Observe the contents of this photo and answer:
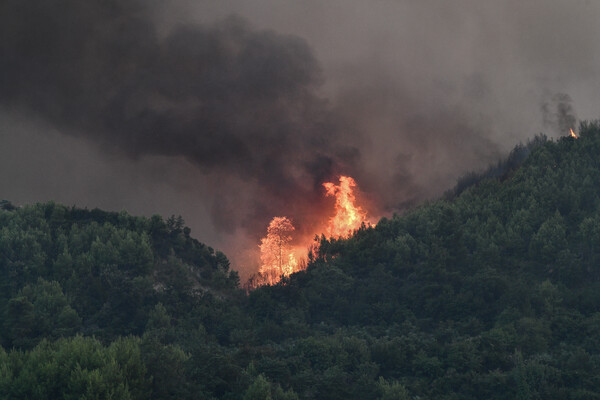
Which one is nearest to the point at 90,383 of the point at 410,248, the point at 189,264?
the point at 189,264

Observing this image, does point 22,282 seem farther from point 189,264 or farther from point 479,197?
point 479,197

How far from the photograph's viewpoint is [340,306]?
128750 millimetres

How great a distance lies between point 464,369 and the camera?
94.2 metres

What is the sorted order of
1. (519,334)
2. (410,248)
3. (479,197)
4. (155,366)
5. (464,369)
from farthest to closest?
(479,197) → (410,248) → (519,334) → (464,369) → (155,366)

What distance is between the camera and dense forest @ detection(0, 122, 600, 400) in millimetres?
80125

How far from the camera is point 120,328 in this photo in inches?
4589

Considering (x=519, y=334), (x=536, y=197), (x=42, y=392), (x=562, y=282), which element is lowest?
(x=42, y=392)

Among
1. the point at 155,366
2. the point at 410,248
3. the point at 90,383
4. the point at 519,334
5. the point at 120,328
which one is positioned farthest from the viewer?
the point at 410,248

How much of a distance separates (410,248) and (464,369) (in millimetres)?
49115

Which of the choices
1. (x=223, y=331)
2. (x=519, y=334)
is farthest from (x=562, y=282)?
(x=223, y=331)

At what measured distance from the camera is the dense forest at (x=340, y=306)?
263 ft

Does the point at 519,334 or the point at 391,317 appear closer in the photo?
the point at 519,334

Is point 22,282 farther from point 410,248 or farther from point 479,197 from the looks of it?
point 479,197

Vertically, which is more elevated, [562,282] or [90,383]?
[562,282]
